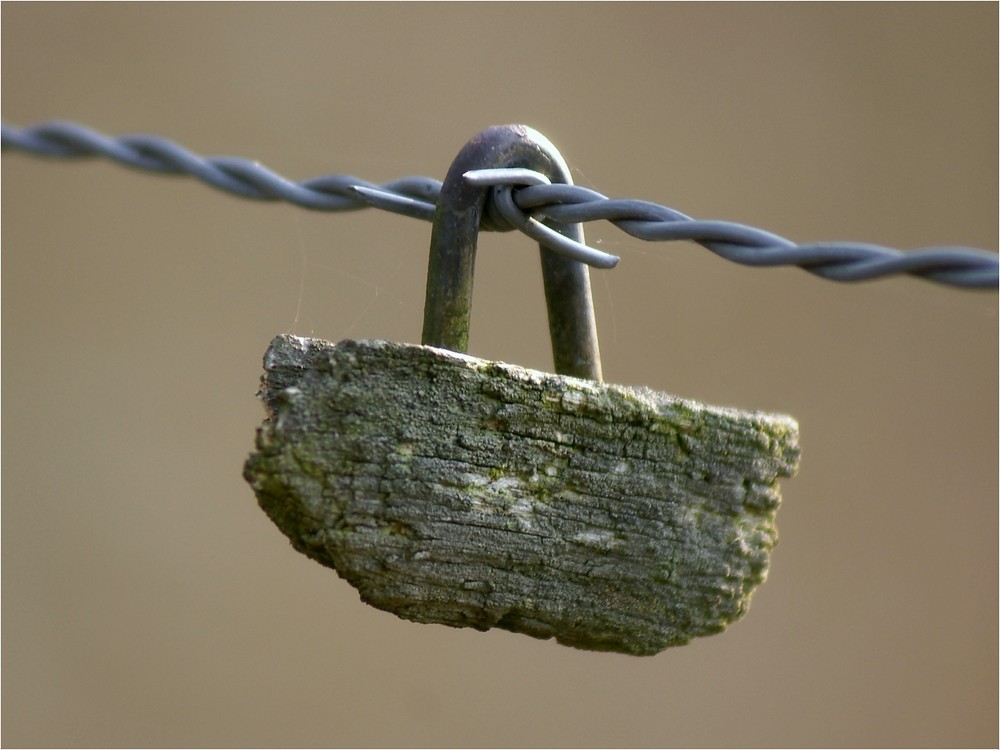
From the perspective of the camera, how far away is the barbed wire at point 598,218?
413 millimetres

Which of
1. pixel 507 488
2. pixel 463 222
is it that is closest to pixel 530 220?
pixel 463 222

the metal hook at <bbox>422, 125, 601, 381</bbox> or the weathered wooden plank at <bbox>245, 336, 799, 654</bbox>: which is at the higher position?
the metal hook at <bbox>422, 125, 601, 381</bbox>

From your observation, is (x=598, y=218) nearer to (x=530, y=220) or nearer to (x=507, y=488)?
(x=530, y=220)

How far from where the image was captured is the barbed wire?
41cm

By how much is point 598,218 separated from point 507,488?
0.51 feet

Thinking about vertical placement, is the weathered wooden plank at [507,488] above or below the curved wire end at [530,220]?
below

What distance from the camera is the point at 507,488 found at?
0.46 metres

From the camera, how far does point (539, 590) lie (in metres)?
0.48

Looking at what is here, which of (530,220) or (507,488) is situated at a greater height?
(530,220)

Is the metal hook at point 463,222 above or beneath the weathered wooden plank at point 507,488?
above

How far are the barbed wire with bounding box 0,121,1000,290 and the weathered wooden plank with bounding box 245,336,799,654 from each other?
0.30 ft

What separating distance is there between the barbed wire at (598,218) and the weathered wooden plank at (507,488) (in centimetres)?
9

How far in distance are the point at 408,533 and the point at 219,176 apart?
0.39 m

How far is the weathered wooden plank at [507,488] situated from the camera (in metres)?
0.44
